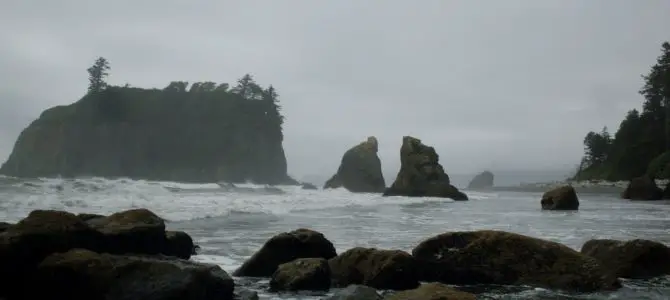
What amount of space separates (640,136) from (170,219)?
67328 mm

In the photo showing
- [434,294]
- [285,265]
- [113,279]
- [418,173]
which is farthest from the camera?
[418,173]

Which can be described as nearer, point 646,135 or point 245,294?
point 245,294

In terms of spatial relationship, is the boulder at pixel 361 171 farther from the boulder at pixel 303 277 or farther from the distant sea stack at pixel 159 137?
the boulder at pixel 303 277

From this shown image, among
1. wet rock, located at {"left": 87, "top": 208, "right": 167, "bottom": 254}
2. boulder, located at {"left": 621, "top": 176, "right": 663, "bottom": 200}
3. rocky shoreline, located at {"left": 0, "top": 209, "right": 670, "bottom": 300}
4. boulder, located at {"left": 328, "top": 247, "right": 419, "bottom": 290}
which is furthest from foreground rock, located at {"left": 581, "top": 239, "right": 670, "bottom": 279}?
boulder, located at {"left": 621, "top": 176, "right": 663, "bottom": 200}

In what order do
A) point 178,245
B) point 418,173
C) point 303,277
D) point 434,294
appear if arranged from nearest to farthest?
point 434,294, point 303,277, point 178,245, point 418,173

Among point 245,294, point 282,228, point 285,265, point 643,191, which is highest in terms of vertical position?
point 643,191

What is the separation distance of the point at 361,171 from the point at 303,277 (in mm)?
73706

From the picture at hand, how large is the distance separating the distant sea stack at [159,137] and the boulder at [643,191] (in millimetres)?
69746

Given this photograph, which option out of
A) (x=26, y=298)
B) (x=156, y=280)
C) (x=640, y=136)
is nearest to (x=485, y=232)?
(x=156, y=280)

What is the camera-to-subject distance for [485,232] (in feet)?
31.2

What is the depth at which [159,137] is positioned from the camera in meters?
100

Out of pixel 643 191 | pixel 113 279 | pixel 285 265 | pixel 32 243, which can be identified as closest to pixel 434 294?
pixel 285 265

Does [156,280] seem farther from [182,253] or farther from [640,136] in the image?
[640,136]

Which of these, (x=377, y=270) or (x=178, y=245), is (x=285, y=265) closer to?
(x=377, y=270)
